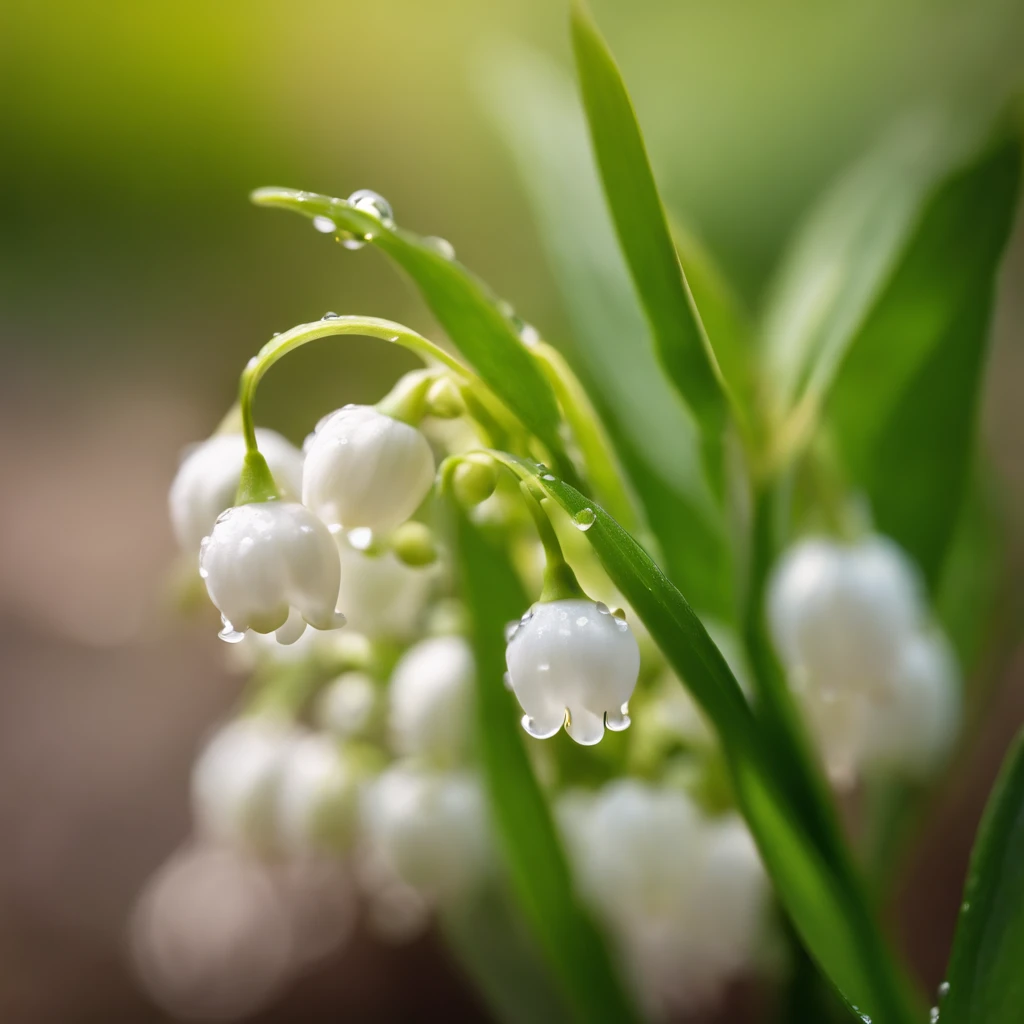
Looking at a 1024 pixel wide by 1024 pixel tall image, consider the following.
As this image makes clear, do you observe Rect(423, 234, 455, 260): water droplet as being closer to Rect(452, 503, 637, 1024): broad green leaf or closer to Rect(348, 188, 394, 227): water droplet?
Rect(348, 188, 394, 227): water droplet

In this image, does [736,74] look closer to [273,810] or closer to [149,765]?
[149,765]

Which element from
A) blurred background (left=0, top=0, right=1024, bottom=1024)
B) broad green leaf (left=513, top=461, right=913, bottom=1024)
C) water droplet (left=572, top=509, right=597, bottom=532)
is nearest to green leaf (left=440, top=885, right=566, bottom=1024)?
broad green leaf (left=513, top=461, right=913, bottom=1024)

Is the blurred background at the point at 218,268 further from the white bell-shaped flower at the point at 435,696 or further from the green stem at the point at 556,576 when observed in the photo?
the green stem at the point at 556,576

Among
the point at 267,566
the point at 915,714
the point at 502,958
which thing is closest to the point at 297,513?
the point at 267,566

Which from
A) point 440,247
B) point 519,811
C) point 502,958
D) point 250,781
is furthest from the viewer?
point 502,958

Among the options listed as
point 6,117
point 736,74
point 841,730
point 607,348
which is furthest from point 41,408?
point 841,730

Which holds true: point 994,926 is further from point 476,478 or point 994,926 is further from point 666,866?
point 476,478
